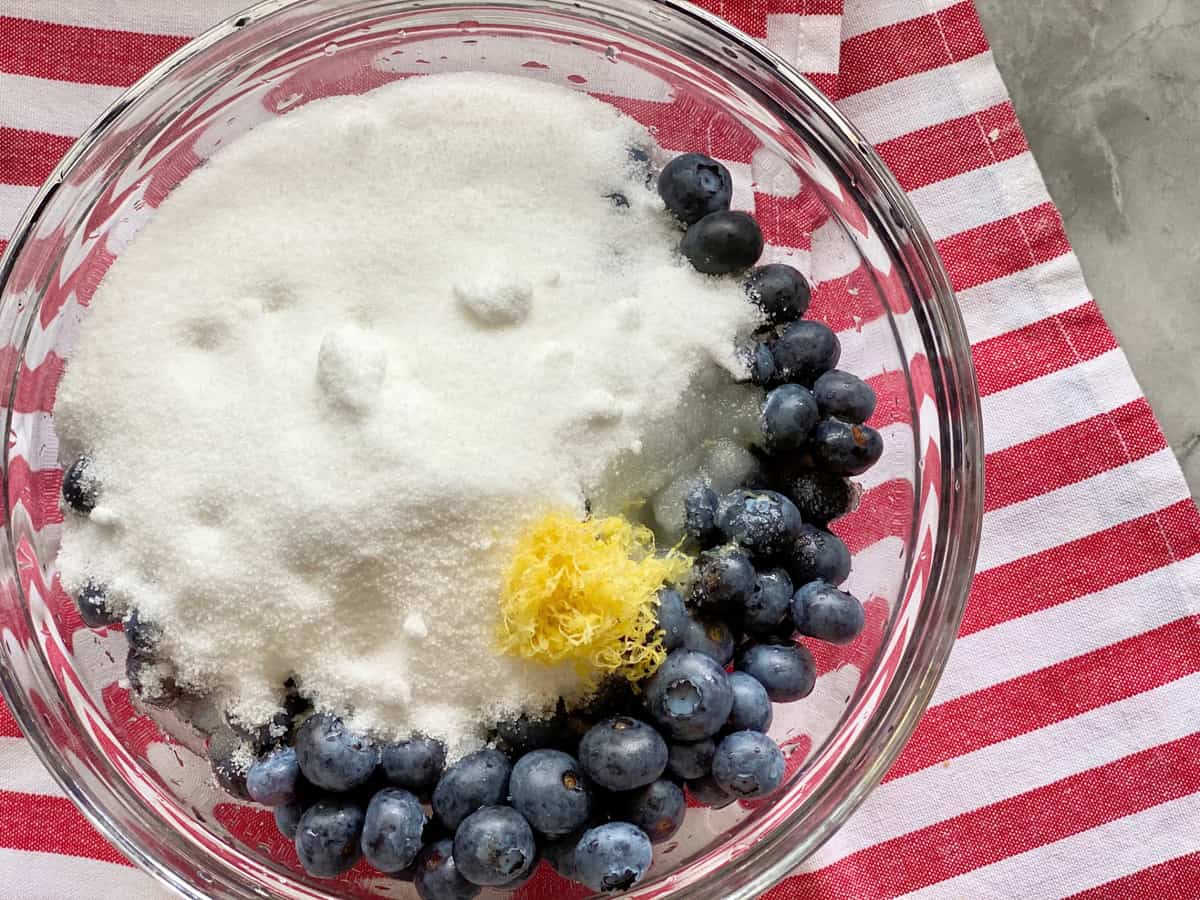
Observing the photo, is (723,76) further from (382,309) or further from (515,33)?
(382,309)

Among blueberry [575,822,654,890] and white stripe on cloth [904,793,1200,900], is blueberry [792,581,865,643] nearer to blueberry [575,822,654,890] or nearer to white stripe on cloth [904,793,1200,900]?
blueberry [575,822,654,890]

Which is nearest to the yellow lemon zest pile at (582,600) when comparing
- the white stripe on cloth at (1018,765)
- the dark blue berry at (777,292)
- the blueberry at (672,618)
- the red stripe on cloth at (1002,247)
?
the blueberry at (672,618)

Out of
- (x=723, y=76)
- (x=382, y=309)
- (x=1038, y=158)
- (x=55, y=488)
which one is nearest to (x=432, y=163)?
(x=382, y=309)

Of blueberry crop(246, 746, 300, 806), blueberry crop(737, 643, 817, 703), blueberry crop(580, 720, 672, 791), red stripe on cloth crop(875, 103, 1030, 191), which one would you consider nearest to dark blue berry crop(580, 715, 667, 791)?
blueberry crop(580, 720, 672, 791)

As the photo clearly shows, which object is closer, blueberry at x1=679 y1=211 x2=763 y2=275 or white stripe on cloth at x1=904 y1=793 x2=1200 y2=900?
blueberry at x1=679 y1=211 x2=763 y2=275

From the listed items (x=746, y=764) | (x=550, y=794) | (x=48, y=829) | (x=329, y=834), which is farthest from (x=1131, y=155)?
(x=48, y=829)

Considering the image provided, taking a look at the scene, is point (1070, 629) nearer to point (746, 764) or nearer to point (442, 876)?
point (746, 764)

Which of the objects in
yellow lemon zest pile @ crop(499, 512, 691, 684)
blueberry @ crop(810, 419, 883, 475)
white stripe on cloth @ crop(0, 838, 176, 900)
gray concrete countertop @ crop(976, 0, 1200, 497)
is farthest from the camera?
gray concrete countertop @ crop(976, 0, 1200, 497)

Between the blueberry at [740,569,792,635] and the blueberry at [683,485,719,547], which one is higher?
the blueberry at [683,485,719,547]
